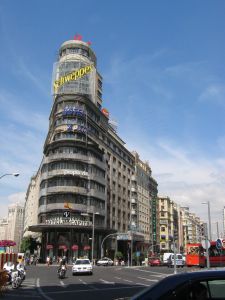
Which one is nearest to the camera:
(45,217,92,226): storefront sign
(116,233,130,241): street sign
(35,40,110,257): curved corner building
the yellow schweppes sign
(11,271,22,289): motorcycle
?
(11,271,22,289): motorcycle

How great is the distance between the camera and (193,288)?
14.1 feet

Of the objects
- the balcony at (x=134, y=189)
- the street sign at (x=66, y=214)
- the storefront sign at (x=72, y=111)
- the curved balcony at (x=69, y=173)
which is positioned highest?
the storefront sign at (x=72, y=111)

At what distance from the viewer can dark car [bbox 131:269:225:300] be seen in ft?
14.0

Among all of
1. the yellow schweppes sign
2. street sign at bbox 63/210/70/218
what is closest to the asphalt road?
street sign at bbox 63/210/70/218

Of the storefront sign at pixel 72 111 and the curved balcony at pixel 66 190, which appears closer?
the curved balcony at pixel 66 190

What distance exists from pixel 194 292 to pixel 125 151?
97008mm

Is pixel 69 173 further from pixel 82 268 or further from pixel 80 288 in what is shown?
pixel 80 288

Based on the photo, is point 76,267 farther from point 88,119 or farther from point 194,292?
point 88,119

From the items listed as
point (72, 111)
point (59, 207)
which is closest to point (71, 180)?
point (59, 207)

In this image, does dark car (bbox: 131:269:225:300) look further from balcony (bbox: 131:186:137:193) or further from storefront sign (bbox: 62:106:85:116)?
balcony (bbox: 131:186:137:193)

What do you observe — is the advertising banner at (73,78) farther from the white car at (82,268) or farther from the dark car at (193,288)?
the dark car at (193,288)

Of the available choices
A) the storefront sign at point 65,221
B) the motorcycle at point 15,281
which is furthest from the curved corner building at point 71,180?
the motorcycle at point 15,281

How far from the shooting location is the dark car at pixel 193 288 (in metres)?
4.25

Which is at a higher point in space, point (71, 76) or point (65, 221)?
point (71, 76)
